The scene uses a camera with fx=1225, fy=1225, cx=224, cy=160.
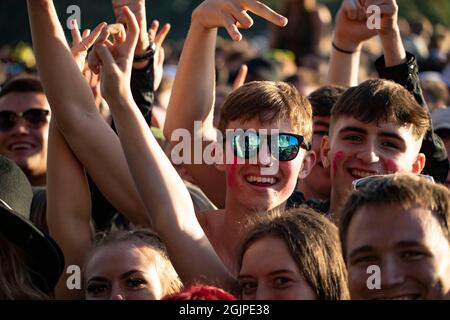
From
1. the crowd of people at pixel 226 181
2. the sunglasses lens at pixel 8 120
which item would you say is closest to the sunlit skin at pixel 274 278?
the crowd of people at pixel 226 181

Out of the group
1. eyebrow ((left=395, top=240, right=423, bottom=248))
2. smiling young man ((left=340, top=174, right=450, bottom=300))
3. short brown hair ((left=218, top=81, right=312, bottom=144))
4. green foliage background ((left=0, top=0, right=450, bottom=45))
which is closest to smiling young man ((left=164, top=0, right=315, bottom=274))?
short brown hair ((left=218, top=81, right=312, bottom=144))

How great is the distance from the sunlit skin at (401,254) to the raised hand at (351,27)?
6.85 feet

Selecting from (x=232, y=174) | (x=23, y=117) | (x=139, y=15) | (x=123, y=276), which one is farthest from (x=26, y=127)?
(x=123, y=276)

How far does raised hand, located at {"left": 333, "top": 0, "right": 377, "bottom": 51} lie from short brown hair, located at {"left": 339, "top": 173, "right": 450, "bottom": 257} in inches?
75.1

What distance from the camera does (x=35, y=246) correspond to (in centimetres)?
372

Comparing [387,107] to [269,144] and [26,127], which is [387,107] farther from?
[26,127]

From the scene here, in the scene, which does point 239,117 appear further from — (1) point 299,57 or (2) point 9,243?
(1) point 299,57

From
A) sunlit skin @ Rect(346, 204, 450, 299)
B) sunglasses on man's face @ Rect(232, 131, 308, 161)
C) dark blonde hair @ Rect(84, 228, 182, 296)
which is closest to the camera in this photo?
sunlit skin @ Rect(346, 204, 450, 299)

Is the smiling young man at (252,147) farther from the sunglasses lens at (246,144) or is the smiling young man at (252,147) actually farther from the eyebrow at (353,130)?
the eyebrow at (353,130)

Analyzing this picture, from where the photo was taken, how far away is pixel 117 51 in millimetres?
4285

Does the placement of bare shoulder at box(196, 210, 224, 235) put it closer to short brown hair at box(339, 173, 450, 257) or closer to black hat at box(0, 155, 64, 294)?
black hat at box(0, 155, 64, 294)

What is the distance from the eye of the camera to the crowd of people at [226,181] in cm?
342

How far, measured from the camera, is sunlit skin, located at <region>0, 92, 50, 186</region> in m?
6.36

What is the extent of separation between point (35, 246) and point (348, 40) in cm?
237
